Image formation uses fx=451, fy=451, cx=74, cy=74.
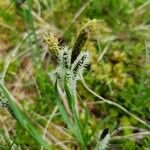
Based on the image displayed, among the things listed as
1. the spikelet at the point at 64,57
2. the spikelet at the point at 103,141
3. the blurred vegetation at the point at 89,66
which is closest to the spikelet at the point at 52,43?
the spikelet at the point at 64,57

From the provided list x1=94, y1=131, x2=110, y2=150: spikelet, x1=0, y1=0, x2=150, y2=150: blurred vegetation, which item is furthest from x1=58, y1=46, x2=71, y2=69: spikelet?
x1=0, y1=0, x2=150, y2=150: blurred vegetation

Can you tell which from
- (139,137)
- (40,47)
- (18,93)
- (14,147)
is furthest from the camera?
(40,47)

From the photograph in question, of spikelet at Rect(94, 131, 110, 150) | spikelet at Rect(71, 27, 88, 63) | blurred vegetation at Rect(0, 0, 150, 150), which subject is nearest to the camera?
spikelet at Rect(71, 27, 88, 63)

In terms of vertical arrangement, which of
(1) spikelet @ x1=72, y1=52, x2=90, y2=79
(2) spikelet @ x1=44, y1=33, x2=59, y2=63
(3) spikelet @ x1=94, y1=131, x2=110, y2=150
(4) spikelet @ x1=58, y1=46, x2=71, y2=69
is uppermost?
(2) spikelet @ x1=44, y1=33, x2=59, y2=63

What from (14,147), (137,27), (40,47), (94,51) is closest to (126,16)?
(137,27)

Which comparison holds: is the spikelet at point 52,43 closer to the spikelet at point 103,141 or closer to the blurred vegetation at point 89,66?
the spikelet at point 103,141

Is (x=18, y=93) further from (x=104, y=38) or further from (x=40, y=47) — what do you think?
(x=104, y=38)

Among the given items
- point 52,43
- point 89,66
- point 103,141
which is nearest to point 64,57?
point 52,43

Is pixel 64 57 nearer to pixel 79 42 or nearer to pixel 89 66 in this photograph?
pixel 79 42

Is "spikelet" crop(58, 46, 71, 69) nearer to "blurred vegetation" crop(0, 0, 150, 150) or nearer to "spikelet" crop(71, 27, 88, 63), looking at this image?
"spikelet" crop(71, 27, 88, 63)
